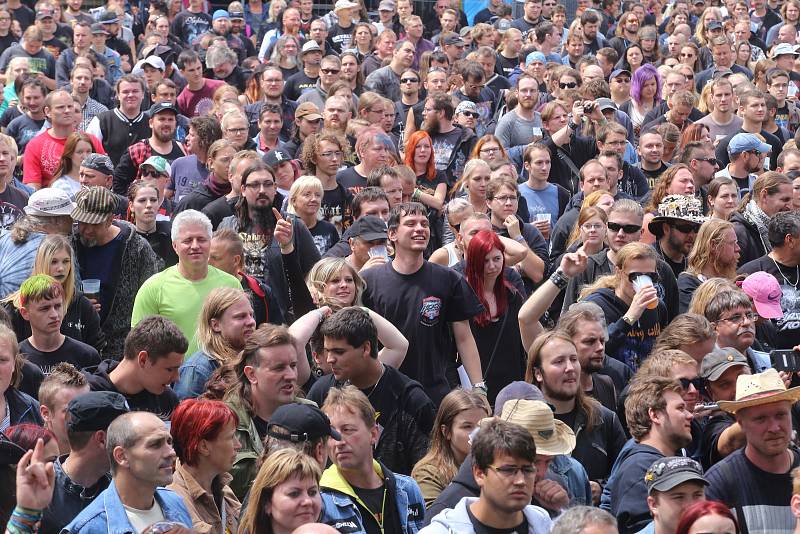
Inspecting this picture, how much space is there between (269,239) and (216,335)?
6.52ft

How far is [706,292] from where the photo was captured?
8.11 m

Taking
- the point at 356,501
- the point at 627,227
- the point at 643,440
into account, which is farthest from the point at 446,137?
the point at 356,501

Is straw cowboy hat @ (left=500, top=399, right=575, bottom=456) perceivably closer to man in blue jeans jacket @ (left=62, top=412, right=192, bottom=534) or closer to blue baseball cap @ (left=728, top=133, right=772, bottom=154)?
man in blue jeans jacket @ (left=62, top=412, right=192, bottom=534)

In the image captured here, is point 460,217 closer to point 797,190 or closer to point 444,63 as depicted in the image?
point 797,190

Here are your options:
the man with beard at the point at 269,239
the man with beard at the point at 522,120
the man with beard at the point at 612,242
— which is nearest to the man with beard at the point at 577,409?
the man with beard at the point at 612,242

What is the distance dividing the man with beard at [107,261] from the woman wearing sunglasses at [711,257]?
3.48 m

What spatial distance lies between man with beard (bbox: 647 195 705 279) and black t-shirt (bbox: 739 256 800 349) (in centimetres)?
44

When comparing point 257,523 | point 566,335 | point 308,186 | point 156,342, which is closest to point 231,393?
point 156,342

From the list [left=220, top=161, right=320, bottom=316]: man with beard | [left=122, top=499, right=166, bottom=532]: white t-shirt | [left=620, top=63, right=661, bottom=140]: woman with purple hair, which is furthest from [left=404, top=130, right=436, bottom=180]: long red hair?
[left=122, top=499, right=166, bottom=532]: white t-shirt

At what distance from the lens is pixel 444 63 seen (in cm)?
1538

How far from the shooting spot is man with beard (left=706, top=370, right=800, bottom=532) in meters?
6.05

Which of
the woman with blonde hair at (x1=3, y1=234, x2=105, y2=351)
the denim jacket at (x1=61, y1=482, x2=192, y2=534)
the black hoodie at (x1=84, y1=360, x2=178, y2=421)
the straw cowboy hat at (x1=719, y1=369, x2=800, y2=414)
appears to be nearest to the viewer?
the denim jacket at (x1=61, y1=482, x2=192, y2=534)

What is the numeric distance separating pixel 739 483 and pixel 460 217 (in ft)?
13.0

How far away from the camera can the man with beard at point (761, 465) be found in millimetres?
6055
